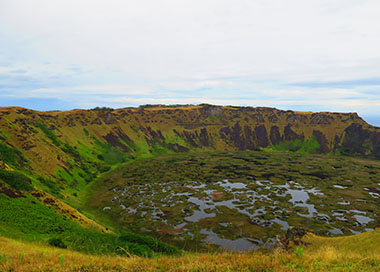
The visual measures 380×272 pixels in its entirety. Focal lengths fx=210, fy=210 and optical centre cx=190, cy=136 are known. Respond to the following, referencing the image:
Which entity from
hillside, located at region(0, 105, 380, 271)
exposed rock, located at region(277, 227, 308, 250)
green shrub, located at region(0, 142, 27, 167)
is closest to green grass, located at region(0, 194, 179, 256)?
hillside, located at region(0, 105, 380, 271)

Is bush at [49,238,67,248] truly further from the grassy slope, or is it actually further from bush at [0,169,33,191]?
bush at [0,169,33,191]

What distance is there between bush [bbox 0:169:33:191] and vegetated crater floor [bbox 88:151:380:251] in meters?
27.0

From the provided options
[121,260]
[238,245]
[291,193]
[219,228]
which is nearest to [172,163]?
[291,193]

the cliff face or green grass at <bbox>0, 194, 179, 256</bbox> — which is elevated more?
the cliff face

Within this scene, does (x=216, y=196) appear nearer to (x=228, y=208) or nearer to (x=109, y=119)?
(x=228, y=208)

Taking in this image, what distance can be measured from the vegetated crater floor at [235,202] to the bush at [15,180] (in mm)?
27020

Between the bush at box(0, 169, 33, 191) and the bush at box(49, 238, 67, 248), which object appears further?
the bush at box(0, 169, 33, 191)

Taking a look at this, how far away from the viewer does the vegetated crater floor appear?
182 feet

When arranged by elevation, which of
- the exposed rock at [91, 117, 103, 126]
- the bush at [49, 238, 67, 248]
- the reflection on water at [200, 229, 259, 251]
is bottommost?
the reflection on water at [200, 229, 259, 251]

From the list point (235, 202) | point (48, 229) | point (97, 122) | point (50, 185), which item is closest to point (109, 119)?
point (97, 122)

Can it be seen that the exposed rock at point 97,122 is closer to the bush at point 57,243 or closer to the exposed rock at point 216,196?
the exposed rock at point 216,196

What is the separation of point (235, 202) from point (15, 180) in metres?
63.3

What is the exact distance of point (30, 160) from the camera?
82250 mm

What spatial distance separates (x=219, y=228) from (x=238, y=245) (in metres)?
8.58
